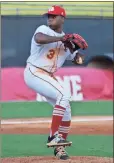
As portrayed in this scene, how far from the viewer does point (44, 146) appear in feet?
29.3

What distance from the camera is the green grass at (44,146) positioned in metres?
7.95

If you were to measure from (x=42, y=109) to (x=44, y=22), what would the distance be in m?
3.88

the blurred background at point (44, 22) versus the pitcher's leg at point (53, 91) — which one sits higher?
the blurred background at point (44, 22)

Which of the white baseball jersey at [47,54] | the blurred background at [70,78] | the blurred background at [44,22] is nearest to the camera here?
→ the white baseball jersey at [47,54]

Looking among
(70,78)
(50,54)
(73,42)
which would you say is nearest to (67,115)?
(50,54)

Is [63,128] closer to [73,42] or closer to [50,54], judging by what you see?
[50,54]

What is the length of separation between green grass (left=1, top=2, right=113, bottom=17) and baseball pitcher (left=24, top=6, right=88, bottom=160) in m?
13.8

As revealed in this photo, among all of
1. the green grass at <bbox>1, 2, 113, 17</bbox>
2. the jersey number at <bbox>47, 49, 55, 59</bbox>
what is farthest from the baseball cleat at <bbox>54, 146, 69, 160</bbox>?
the green grass at <bbox>1, 2, 113, 17</bbox>

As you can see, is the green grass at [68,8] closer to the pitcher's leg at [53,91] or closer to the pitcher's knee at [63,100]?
the pitcher's leg at [53,91]

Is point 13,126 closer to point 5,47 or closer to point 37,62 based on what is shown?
point 37,62

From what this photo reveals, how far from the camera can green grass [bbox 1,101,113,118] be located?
596 inches

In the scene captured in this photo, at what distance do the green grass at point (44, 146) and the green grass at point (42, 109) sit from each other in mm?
4527

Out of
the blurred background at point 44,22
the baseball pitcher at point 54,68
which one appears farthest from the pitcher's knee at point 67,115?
the blurred background at point 44,22

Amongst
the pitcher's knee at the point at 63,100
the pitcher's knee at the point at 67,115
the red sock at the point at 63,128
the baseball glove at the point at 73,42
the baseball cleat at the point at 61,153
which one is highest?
the baseball glove at the point at 73,42
